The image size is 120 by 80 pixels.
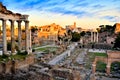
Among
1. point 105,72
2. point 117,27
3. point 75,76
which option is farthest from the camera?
point 117,27

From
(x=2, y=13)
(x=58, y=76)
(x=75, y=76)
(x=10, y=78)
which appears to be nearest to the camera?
(x=10, y=78)

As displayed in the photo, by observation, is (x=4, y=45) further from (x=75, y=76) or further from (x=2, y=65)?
(x=75, y=76)

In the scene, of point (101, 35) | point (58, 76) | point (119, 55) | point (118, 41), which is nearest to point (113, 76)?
point (119, 55)

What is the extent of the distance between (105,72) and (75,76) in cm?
922

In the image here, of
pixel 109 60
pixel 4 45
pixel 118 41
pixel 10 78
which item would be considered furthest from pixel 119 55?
pixel 118 41

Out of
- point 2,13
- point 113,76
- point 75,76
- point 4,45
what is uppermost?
point 2,13

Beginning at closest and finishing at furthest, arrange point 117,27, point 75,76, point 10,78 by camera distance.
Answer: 1. point 10,78
2. point 75,76
3. point 117,27

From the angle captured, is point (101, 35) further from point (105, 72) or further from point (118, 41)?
point (105, 72)

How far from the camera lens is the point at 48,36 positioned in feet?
299

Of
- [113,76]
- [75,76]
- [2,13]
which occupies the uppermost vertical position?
[2,13]

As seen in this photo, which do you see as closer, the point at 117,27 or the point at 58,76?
the point at 58,76

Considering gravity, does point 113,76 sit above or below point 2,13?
below

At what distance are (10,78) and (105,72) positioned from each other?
12065 millimetres

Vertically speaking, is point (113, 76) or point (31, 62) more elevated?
point (31, 62)
